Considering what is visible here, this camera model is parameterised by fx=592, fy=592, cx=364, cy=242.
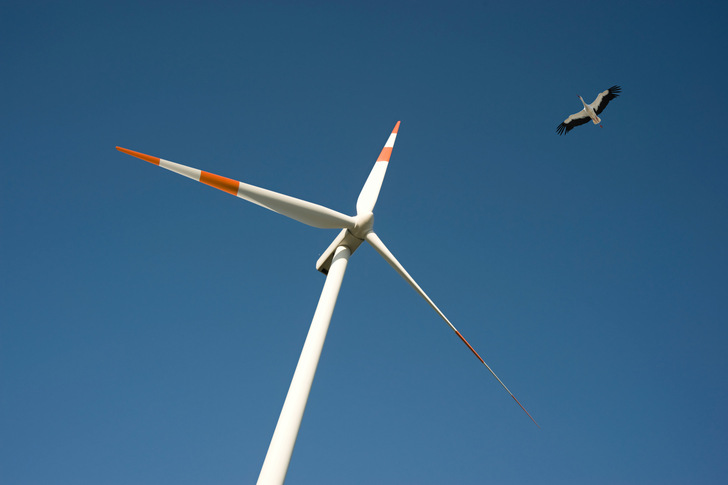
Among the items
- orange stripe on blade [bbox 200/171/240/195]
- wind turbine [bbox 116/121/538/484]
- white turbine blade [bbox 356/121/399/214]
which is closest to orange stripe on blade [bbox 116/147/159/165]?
wind turbine [bbox 116/121/538/484]

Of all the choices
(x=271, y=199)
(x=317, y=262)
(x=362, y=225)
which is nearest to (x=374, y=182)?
(x=362, y=225)

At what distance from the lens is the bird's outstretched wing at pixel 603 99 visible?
119ft

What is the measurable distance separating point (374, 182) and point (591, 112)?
59.9ft

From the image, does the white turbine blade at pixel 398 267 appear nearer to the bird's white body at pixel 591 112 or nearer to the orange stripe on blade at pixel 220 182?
the orange stripe on blade at pixel 220 182

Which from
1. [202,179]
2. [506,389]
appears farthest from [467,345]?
[202,179]

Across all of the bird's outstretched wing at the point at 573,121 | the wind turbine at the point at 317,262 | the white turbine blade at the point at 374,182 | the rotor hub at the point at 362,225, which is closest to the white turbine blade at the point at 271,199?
the wind turbine at the point at 317,262

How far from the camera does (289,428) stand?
51.1ft

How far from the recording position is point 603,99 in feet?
119

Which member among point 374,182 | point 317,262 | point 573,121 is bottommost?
point 317,262

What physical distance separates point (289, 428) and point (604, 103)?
29.8 metres

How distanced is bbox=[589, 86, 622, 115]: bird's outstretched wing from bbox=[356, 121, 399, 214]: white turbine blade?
14.4 metres

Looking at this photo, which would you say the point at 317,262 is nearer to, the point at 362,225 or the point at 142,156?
the point at 362,225

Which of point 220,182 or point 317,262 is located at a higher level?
point 317,262

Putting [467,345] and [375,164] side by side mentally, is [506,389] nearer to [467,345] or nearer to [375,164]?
[467,345]
